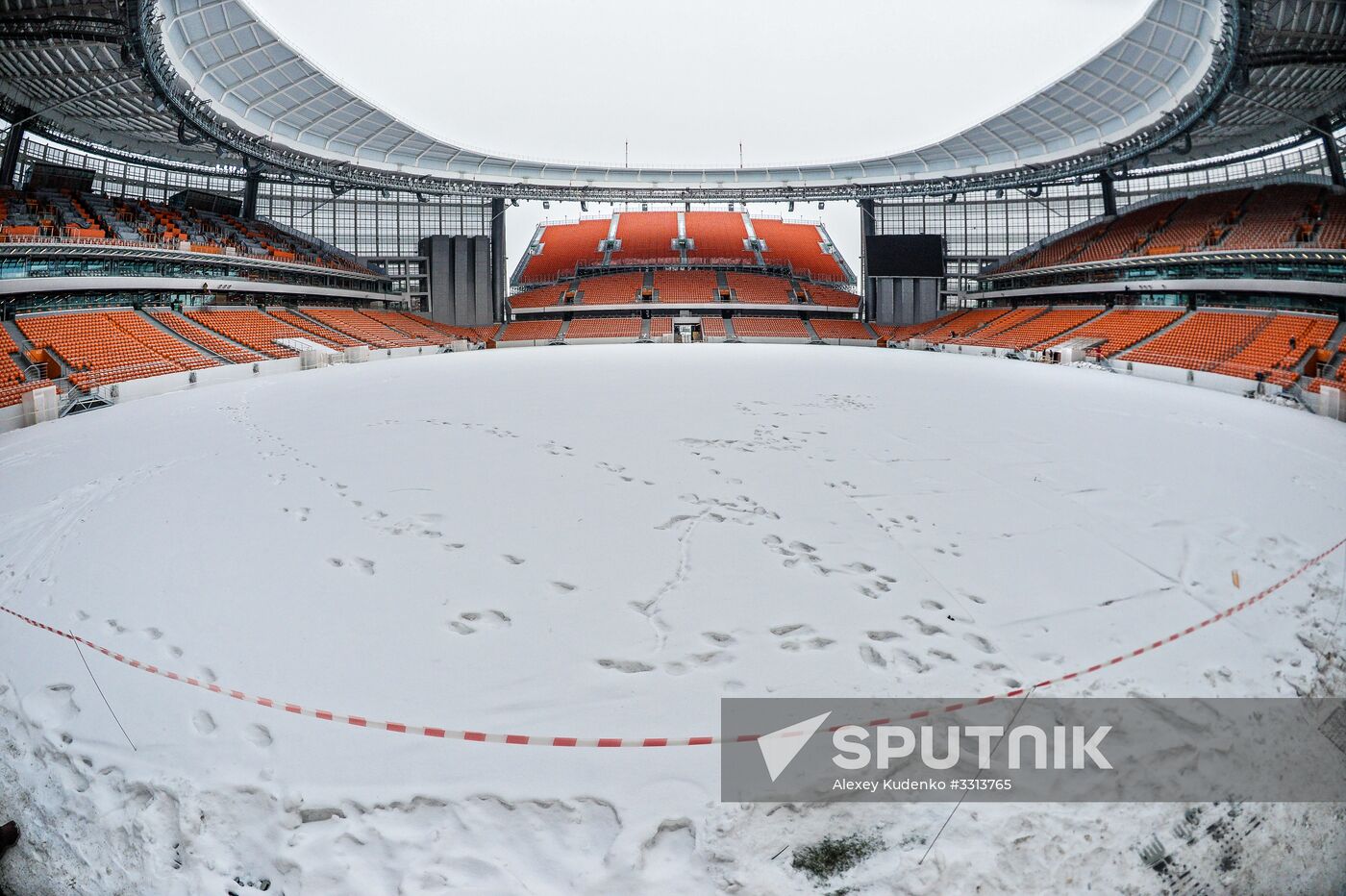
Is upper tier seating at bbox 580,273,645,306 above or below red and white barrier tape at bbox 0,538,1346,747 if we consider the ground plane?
above

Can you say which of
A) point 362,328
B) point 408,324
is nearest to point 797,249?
point 408,324

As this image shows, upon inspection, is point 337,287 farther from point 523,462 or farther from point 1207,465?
point 1207,465

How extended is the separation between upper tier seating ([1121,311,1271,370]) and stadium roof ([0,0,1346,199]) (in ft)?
28.1

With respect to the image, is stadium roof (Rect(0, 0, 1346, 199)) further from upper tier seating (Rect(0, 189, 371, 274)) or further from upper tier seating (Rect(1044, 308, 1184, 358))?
upper tier seating (Rect(1044, 308, 1184, 358))

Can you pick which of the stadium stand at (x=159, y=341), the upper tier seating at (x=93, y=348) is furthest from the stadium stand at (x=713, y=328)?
the upper tier seating at (x=93, y=348)

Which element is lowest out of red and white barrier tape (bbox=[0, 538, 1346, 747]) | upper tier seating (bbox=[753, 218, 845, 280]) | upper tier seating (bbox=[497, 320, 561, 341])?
red and white barrier tape (bbox=[0, 538, 1346, 747])

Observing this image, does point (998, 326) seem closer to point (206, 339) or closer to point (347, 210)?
point (206, 339)

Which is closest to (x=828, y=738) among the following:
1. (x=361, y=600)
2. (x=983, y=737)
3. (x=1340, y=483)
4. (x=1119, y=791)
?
(x=983, y=737)

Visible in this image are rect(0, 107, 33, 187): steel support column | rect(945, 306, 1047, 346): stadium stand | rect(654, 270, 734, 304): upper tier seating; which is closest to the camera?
rect(0, 107, 33, 187): steel support column

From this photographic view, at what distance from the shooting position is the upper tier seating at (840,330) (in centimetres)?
4825

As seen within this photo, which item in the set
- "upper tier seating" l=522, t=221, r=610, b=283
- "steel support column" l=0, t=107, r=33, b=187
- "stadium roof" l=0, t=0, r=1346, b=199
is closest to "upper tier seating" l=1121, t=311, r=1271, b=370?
"stadium roof" l=0, t=0, r=1346, b=199

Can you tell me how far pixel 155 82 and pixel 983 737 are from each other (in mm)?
33917

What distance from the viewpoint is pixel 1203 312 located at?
30438 mm

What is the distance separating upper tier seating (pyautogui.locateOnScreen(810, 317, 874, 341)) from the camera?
1900 inches
